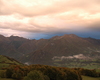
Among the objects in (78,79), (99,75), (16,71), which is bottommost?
(99,75)

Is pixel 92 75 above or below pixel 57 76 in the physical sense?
below

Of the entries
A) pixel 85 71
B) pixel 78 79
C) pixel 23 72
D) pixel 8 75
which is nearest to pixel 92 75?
pixel 85 71

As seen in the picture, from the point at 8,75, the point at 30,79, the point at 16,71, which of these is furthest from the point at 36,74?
the point at 8,75

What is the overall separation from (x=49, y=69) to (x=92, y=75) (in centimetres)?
6818

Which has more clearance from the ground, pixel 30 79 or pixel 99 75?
pixel 30 79

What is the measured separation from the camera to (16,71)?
338ft

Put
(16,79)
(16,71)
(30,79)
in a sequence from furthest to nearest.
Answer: (16,71), (16,79), (30,79)

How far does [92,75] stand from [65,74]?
63.1 meters

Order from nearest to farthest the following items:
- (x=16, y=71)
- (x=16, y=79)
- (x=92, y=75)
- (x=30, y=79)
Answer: (x=30, y=79), (x=16, y=79), (x=16, y=71), (x=92, y=75)

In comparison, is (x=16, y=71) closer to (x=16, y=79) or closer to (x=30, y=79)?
(x=16, y=79)

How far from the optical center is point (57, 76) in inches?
3888

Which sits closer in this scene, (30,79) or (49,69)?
(30,79)

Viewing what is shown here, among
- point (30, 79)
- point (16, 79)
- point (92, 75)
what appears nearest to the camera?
point (30, 79)

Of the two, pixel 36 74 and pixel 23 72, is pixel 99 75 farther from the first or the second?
pixel 36 74
